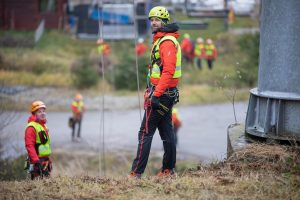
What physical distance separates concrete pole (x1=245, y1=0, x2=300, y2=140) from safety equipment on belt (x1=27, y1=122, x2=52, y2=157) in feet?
10.4

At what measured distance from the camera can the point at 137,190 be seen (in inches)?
270

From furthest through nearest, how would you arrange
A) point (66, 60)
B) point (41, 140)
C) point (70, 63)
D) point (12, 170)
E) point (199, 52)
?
1. point (66, 60)
2. point (70, 63)
3. point (199, 52)
4. point (12, 170)
5. point (41, 140)

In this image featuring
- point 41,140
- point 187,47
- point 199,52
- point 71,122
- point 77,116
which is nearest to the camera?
point 41,140

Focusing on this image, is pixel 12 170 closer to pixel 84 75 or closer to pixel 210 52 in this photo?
pixel 84 75

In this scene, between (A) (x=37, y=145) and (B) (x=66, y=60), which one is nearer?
(A) (x=37, y=145)

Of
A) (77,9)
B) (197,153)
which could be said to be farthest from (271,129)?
(77,9)

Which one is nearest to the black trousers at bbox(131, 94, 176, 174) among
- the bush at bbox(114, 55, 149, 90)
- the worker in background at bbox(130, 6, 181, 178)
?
the worker in background at bbox(130, 6, 181, 178)

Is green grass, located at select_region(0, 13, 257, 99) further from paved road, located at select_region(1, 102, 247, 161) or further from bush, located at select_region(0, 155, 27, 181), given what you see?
bush, located at select_region(0, 155, 27, 181)

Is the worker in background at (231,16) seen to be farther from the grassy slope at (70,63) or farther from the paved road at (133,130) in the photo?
the paved road at (133,130)

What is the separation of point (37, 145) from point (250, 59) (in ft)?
64.1

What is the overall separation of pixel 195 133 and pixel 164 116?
1512cm

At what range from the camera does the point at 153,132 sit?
8227mm

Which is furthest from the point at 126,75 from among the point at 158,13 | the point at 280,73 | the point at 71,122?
the point at 280,73

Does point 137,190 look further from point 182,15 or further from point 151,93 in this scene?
point 182,15
